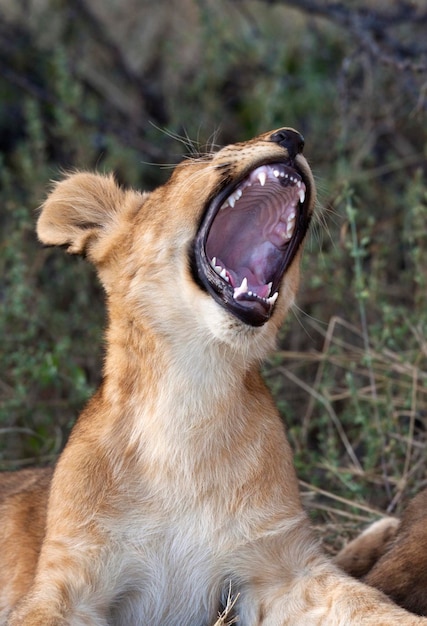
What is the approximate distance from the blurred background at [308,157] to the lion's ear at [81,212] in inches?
13.7

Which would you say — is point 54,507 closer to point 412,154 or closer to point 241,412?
point 241,412

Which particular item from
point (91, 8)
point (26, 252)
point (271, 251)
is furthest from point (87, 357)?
point (91, 8)

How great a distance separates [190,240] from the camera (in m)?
3.50

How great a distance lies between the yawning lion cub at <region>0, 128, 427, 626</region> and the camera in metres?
3.30

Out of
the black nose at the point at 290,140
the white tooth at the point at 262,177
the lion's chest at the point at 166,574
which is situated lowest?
the lion's chest at the point at 166,574

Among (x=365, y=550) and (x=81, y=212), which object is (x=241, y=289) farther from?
(x=365, y=550)

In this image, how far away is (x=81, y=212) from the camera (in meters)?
3.85

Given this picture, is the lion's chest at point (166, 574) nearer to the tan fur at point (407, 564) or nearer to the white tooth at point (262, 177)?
the tan fur at point (407, 564)

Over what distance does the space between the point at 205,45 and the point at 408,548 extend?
514cm

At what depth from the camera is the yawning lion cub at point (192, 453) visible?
3.30 meters

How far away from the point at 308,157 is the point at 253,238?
335 centimetres

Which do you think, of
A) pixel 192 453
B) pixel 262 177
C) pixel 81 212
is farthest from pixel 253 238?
pixel 192 453

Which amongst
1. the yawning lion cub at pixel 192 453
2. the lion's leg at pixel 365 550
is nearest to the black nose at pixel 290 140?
the yawning lion cub at pixel 192 453

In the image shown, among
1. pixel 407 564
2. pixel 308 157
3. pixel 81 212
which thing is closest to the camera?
pixel 407 564
